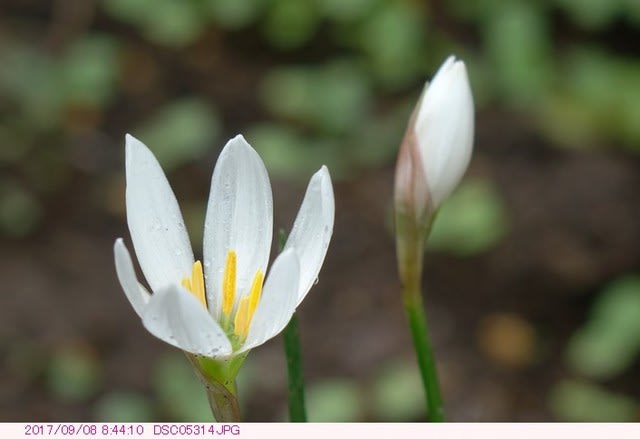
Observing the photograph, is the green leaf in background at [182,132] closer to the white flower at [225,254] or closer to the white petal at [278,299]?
the white flower at [225,254]

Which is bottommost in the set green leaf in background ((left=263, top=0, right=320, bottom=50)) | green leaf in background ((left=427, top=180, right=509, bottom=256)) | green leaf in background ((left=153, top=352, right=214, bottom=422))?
green leaf in background ((left=153, top=352, right=214, bottom=422))

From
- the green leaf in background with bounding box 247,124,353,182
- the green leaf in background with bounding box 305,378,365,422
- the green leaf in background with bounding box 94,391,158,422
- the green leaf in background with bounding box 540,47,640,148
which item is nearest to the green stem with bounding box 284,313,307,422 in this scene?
the green leaf in background with bounding box 305,378,365,422

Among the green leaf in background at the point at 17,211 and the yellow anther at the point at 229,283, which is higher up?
the yellow anther at the point at 229,283

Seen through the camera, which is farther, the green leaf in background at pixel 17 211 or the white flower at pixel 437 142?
the green leaf in background at pixel 17 211

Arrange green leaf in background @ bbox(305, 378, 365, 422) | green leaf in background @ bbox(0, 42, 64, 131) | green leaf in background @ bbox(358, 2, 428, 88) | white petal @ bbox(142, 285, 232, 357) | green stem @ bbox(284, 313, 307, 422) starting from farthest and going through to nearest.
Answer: green leaf in background @ bbox(0, 42, 64, 131) < green leaf in background @ bbox(358, 2, 428, 88) < green leaf in background @ bbox(305, 378, 365, 422) < green stem @ bbox(284, 313, 307, 422) < white petal @ bbox(142, 285, 232, 357)

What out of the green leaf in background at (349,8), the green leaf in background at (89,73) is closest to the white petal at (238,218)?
the green leaf in background at (349,8)

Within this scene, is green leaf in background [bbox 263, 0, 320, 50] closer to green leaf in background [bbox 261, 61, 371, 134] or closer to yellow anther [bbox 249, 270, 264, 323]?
green leaf in background [bbox 261, 61, 371, 134]
